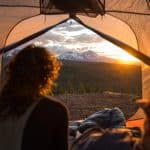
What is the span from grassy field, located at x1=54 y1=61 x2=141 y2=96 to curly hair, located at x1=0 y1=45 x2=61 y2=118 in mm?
13366

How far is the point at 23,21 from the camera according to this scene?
5.74 m

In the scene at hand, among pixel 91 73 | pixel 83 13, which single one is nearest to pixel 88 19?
pixel 83 13

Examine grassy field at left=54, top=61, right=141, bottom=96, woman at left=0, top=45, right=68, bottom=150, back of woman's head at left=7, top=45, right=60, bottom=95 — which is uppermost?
back of woman's head at left=7, top=45, right=60, bottom=95

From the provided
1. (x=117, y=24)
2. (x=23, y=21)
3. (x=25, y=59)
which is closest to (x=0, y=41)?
(x=23, y=21)

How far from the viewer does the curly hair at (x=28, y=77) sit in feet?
8.11

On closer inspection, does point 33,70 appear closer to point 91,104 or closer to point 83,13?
point 83,13

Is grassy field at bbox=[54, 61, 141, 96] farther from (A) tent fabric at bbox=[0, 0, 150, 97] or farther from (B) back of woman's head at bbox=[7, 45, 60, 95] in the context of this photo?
(B) back of woman's head at bbox=[7, 45, 60, 95]

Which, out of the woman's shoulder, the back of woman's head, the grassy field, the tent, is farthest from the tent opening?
the woman's shoulder

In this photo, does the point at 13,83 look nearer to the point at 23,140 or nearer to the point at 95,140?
the point at 23,140

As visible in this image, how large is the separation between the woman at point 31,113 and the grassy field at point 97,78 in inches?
527

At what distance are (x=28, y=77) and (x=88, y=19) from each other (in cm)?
337

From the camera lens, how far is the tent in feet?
17.6

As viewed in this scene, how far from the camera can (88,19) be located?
227 inches

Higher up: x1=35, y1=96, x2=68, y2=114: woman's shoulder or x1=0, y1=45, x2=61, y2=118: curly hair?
x1=0, y1=45, x2=61, y2=118: curly hair
